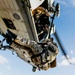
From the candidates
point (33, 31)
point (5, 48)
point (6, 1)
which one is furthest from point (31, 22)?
point (5, 48)

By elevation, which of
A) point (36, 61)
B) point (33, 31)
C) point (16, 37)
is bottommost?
point (33, 31)

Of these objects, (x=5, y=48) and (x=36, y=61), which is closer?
(x=5, y=48)

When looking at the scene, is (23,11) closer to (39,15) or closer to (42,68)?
(39,15)

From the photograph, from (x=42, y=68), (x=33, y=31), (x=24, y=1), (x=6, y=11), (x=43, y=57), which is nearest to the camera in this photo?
(x=43, y=57)

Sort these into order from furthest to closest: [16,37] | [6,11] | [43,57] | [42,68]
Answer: [6,11], [42,68], [43,57], [16,37]

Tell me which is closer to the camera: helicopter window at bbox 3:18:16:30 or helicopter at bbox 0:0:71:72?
helicopter at bbox 0:0:71:72

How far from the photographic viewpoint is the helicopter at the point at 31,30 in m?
7.68

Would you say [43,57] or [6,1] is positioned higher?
[6,1]

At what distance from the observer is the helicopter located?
768cm

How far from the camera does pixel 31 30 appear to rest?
1150 cm

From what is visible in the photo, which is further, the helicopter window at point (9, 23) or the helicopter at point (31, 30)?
the helicopter window at point (9, 23)

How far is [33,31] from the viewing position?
11.5 m

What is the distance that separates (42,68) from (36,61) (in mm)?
903

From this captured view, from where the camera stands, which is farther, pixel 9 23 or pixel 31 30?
pixel 9 23
